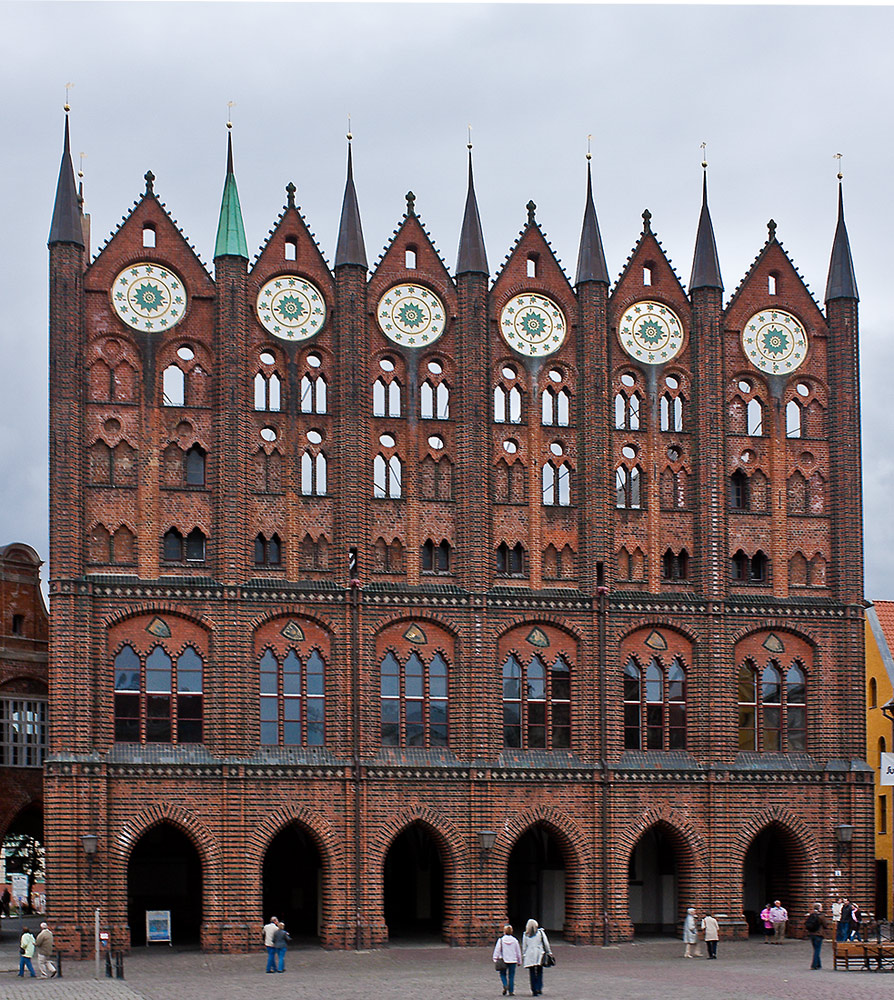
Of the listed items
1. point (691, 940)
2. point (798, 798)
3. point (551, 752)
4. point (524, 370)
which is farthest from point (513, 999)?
point (524, 370)

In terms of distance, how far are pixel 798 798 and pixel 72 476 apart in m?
26.1

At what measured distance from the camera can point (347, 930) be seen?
52.3m

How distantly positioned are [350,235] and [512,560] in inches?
473

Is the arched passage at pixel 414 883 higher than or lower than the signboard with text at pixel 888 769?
lower

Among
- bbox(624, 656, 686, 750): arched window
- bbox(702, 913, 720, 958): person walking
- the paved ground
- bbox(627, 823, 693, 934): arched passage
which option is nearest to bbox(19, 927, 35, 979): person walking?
the paved ground

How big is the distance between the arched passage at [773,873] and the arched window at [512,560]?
1185 cm

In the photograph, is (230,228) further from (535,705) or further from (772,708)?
(772,708)

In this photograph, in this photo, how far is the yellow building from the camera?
222 ft

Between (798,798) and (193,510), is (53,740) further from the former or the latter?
(798,798)

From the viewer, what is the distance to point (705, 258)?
5912 cm

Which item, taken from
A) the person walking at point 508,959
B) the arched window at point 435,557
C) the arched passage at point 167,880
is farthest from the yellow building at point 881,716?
the person walking at point 508,959

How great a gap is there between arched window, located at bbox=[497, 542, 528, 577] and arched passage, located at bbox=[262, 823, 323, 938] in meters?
11.7

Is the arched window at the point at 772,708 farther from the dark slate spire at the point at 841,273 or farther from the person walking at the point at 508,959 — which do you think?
the person walking at the point at 508,959

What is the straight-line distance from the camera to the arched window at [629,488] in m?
57.6
